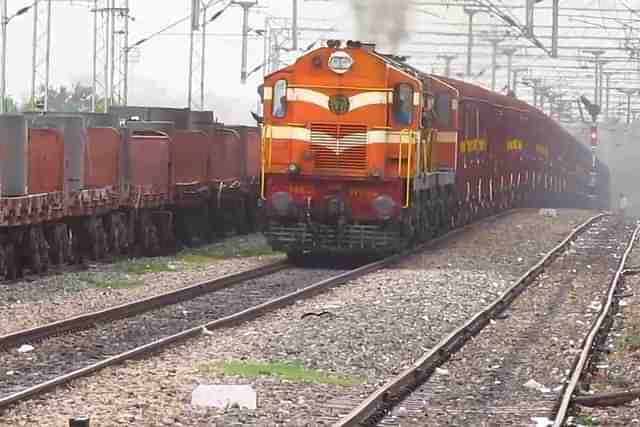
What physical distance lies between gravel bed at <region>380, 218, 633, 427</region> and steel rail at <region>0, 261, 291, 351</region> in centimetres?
368

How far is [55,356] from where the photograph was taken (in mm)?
12359

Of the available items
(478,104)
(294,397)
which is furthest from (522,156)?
(294,397)

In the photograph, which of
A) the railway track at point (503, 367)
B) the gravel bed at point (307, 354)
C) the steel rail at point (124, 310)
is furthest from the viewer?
the steel rail at point (124, 310)

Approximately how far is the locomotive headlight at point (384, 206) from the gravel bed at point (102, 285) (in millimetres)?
1995

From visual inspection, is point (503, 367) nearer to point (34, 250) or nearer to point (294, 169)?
point (34, 250)

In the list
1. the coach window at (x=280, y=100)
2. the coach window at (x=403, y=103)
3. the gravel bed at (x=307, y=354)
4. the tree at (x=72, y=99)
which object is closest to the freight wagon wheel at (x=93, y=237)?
the coach window at (x=280, y=100)

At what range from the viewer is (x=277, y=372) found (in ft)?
38.1

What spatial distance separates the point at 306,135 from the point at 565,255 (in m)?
6.00

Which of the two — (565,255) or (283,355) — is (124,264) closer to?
(565,255)

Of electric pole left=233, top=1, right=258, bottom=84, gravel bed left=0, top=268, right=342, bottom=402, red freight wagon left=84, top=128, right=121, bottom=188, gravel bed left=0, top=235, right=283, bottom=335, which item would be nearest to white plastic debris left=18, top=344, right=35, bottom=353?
gravel bed left=0, top=268, right=342, bottom=402

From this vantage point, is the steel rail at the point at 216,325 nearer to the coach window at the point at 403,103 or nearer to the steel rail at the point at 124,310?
the steel rail at the point at 124,310

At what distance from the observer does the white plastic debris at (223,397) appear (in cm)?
1003

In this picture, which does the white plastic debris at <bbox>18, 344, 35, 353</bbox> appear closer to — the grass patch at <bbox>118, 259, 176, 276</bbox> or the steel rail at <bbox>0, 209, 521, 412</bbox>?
the steel rail at <bbox>0, 209, 521, 412</bbox>

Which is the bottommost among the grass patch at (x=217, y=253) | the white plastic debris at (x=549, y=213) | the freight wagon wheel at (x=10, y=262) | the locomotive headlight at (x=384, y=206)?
the grass patch at (x=217, y=253)
